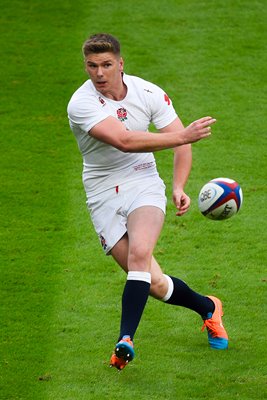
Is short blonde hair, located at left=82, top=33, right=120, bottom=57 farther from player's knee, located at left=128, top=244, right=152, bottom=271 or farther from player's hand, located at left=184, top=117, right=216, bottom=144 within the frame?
player's knee, located at left=128, top=244, right=152, bottom=271

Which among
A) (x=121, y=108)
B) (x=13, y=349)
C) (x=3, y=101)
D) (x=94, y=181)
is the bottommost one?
(x=3, y=101)

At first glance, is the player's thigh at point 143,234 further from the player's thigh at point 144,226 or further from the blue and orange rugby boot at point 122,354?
the blue and orange rugby boot at point 122,354

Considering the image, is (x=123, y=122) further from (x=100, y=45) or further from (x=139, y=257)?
(x=139, y=257)

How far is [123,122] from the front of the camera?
7.97 m

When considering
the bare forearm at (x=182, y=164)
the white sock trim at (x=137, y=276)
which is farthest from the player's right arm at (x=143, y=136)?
the white sock trim at (x=137, y=276)

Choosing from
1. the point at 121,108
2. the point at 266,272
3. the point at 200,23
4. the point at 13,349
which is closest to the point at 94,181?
the point at 121,108

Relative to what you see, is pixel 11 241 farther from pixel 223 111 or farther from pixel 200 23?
pixel 200 23

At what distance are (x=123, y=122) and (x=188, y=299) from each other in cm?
145

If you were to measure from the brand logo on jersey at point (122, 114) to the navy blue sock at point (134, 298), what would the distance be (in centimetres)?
112

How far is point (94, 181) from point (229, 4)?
9531 mm

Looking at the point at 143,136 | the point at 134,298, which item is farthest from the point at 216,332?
the point at 143,136

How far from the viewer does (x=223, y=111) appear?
1377 cm

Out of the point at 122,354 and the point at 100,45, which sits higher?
the point at 100,45

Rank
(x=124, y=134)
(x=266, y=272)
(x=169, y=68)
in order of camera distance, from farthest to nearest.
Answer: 1. (x=169, y=68)
2. (x=266, y=272)
3. (x=124, y=134)
